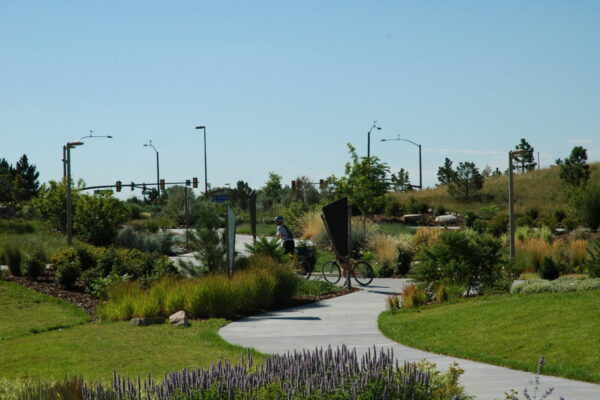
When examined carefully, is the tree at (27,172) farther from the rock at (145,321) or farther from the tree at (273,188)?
the rock at (145,321)

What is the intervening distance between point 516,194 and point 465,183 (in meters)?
4.75

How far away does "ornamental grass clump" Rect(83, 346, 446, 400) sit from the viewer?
6.39 meters

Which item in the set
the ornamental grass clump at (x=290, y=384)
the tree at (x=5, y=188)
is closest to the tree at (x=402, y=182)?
the tree at (x=5, y=188)

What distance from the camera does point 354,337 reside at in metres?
13.3

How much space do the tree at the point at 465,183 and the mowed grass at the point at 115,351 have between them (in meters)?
52.0

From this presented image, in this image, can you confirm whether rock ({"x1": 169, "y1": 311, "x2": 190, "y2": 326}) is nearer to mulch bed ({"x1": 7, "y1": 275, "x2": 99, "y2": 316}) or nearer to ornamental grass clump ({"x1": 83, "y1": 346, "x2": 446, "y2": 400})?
mulch bed ({"x1": 7, "y1": 275, "x2": 99, "y2": 316})

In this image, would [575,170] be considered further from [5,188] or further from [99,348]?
[5,188]

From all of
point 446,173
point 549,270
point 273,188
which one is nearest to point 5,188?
point 273,188

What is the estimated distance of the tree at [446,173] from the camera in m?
66.7

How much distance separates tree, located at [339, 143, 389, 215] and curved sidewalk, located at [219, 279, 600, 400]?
28.9 meters

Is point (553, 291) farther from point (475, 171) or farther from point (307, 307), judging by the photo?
point (475, 171)

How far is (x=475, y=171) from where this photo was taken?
217ft

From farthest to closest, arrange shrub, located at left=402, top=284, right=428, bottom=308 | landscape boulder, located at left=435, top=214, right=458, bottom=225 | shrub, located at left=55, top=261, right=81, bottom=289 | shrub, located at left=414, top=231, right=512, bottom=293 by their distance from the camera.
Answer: landscape boulder, located at left=435, top=214, right=458, bottom=225 < shrub, located at left=55, top=261, right=81, bottom=289 < shrub, located at left=414, top=231, right=512, bottom=293 < shrub, located at left=402, top=284, right=428, bottom=308

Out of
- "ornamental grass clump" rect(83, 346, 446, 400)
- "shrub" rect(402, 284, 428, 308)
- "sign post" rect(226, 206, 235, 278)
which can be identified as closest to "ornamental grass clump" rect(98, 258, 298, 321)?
"sign post" rect(226, 206, 235, 278)
